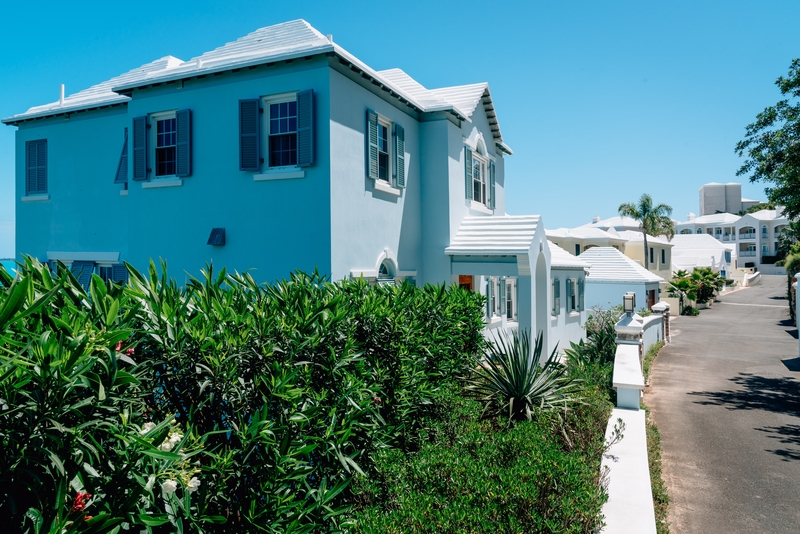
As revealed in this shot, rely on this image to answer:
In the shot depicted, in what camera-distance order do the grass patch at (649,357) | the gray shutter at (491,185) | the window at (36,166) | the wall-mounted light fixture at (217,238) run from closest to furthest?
1. the wall-mounted light fixture at (217,238)
2. the grass patch at (649,357)
3. the window at (36,166)
4. the gray shutter at (491,185)

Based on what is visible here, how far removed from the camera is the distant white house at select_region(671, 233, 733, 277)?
2773 inches

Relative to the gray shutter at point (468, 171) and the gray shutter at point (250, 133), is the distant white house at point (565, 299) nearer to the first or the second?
the gray shutter at point (468, 171)

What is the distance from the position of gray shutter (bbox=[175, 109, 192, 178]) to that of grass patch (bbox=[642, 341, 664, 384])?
13.4 meters

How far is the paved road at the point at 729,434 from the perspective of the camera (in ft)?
23.0

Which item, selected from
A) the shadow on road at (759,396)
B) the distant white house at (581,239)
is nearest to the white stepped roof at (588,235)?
the distant white house at (581,239)

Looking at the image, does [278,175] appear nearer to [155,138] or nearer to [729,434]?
[155,138]

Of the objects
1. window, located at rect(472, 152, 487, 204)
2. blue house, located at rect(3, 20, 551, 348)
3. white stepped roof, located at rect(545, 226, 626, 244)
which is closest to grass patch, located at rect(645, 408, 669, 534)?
blue house, located at rect(3, 20, 551, 348)

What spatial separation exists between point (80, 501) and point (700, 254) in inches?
3261

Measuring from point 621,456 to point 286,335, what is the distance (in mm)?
5440

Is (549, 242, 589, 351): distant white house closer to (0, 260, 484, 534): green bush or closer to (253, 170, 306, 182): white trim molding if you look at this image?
(253, 170, 306, 182): white trim molding

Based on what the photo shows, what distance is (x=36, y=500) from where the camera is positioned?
2.66 metres

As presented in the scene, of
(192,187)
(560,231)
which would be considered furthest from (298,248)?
(560,231)

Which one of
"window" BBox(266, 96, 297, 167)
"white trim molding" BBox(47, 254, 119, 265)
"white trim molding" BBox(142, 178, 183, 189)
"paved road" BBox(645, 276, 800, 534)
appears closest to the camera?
"paved road" BBox(645, 276, 800, 534)

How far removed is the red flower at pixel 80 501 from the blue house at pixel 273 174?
920cm
